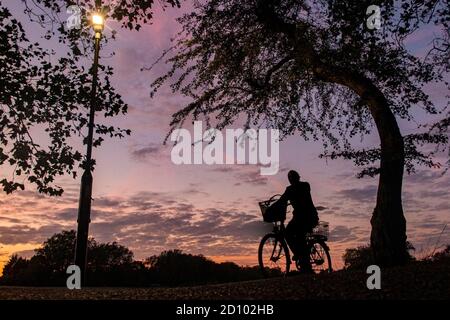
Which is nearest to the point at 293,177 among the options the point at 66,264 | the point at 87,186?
the point at 87,186

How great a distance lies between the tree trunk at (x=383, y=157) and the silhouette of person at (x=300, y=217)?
167 centimetres

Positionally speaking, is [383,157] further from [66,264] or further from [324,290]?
[66,264]

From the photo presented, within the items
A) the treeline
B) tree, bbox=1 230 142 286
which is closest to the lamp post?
the treeline

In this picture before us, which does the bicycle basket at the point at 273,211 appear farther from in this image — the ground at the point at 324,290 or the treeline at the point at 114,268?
the treeline at the point at 114,268

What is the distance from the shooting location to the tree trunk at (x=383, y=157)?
12156 millimetres

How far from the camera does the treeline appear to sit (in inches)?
1571

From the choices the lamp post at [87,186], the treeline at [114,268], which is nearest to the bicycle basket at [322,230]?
the lamp post at [87,186]

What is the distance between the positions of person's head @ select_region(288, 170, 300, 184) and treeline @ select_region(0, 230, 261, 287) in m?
27.2

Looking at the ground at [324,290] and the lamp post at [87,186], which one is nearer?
the ground at [324,290]

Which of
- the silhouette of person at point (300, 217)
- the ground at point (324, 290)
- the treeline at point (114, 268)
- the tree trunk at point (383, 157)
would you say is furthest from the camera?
the treeline at point (114, 268)

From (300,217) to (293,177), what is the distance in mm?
893

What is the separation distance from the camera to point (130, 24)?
45.5ft
